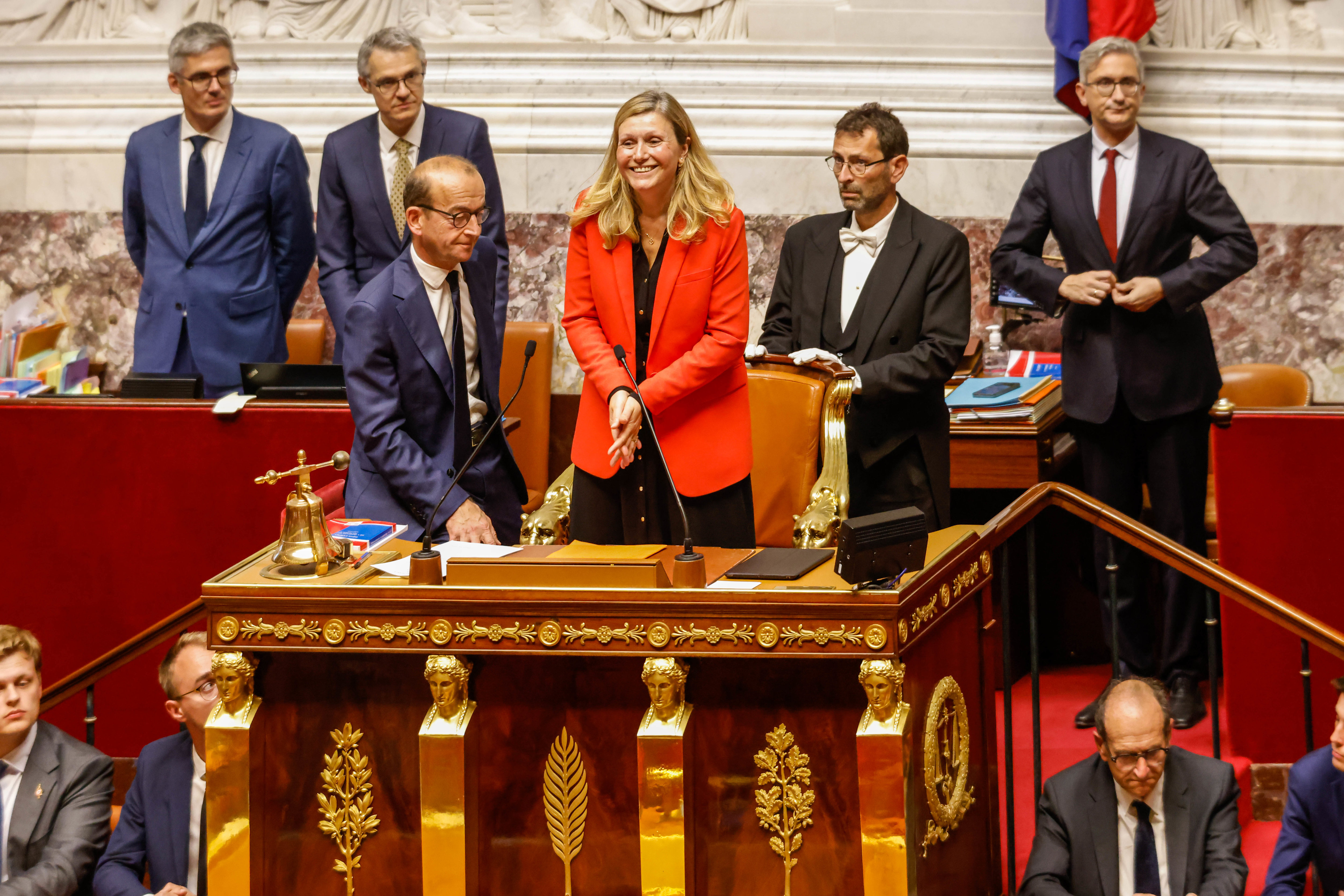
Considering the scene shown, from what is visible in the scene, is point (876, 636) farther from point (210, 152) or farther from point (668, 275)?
point (210, 152)

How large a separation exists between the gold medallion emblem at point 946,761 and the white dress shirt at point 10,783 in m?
2.08

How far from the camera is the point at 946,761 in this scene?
3127mm

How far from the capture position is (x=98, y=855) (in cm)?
362

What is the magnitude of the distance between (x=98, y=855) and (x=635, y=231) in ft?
6.26

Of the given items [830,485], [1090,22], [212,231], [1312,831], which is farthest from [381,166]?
[1312,831]

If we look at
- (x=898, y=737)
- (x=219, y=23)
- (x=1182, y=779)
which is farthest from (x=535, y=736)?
(x=219, y=23)

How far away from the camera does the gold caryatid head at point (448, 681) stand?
292cm

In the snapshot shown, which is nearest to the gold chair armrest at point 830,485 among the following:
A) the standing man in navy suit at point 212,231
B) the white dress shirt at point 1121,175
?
the white dress shirt at point 1121,175

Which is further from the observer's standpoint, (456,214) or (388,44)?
(388,44)

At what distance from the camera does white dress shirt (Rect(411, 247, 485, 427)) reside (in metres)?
3.65

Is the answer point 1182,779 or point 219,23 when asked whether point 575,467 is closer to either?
point 1182,779

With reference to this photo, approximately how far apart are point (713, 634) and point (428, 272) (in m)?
1.26

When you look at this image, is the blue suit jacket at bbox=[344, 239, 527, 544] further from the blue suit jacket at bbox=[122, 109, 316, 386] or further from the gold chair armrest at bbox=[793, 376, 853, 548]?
the blue suit jacket at bbox=[122, 109, 316, 386]

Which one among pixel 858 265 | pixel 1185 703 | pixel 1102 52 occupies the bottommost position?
pixel 1185 703
